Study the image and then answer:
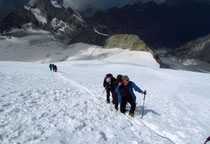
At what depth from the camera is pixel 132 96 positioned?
246 inches

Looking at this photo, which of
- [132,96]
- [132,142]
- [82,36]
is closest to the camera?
[132,142]

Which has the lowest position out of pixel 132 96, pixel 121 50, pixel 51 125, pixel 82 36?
pixel 51 125

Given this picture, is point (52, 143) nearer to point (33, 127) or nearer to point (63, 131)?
point (63, 131)

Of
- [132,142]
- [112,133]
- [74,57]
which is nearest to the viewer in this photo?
[132,142]

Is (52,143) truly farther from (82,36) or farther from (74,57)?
(82,36)

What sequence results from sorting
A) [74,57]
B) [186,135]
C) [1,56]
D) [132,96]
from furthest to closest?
[1,56] → [74,57] → [132,96] → [186,135]

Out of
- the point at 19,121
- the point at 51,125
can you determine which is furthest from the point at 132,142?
the point at 19,121

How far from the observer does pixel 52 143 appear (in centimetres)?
404

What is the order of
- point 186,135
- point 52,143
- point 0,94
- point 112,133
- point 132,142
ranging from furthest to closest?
point 0,94 < point 186,135 < point 112,133 < point 132,142 < point 52,143

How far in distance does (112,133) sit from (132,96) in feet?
6.10

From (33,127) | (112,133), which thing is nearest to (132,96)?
(112,133)

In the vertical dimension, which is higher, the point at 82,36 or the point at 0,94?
the point at 82,36

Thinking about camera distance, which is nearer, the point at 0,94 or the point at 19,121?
the point at 19,121

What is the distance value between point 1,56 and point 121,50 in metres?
126
